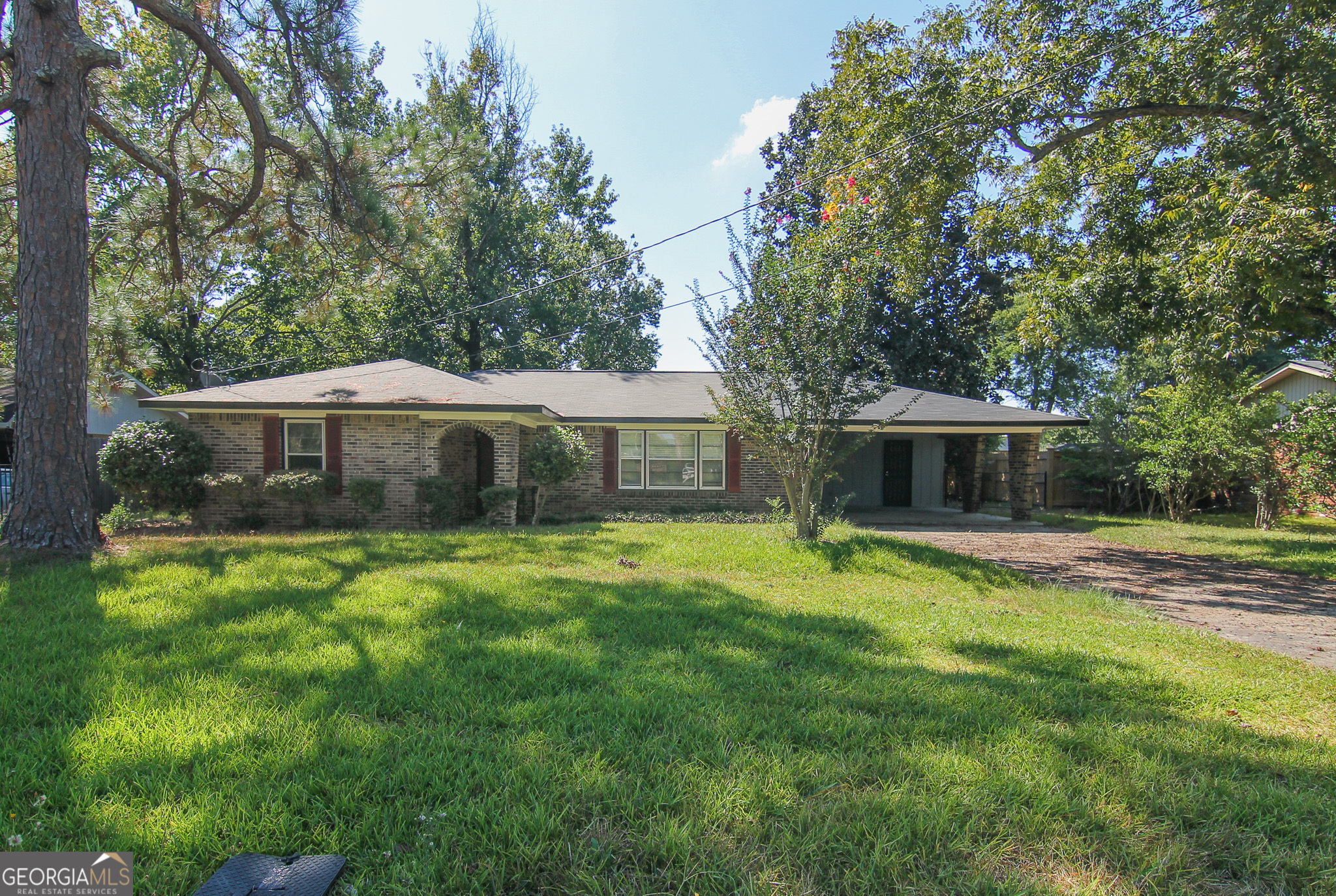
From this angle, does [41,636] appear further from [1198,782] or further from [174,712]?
[1198,782]

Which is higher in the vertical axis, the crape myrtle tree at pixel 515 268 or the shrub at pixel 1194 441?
the crape myrtle tree at pixel 515 268

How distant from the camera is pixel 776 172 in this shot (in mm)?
27188

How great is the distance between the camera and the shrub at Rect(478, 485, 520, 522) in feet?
39.0

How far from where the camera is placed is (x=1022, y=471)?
15.6 meters

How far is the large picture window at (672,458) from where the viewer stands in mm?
15219

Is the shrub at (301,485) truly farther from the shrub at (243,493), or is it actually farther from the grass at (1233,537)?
the grass at (1233,537)

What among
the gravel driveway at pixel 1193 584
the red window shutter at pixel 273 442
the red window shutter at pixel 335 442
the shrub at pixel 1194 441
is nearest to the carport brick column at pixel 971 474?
the shrub at pixel 1194 441

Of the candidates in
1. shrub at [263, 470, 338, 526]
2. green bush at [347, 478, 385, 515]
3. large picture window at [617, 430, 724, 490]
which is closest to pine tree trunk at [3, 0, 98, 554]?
shrub at [263, 470, 338, 526]

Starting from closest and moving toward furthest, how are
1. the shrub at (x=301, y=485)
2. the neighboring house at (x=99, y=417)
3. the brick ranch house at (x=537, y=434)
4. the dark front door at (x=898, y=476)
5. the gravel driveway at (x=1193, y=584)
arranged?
1. the gravel driveway at (x=1193, y=584)
2. the neighboring house at (x=99, y=417)
3. the shrub at (x=301, y=485)
4. the brick ranch house at (x=537, y=434)
5. the dark front door at (x=898, y=476)

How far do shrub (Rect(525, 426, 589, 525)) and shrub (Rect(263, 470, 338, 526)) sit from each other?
3.54 metres

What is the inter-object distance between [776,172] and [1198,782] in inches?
1088

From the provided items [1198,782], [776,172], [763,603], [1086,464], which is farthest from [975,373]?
[1198,782]

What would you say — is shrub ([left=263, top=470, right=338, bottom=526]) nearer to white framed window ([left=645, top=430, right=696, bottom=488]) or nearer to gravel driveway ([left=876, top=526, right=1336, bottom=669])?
white framed window ([left=645, top=430, right=696, bottom=488])

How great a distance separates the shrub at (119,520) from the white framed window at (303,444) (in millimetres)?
2551
